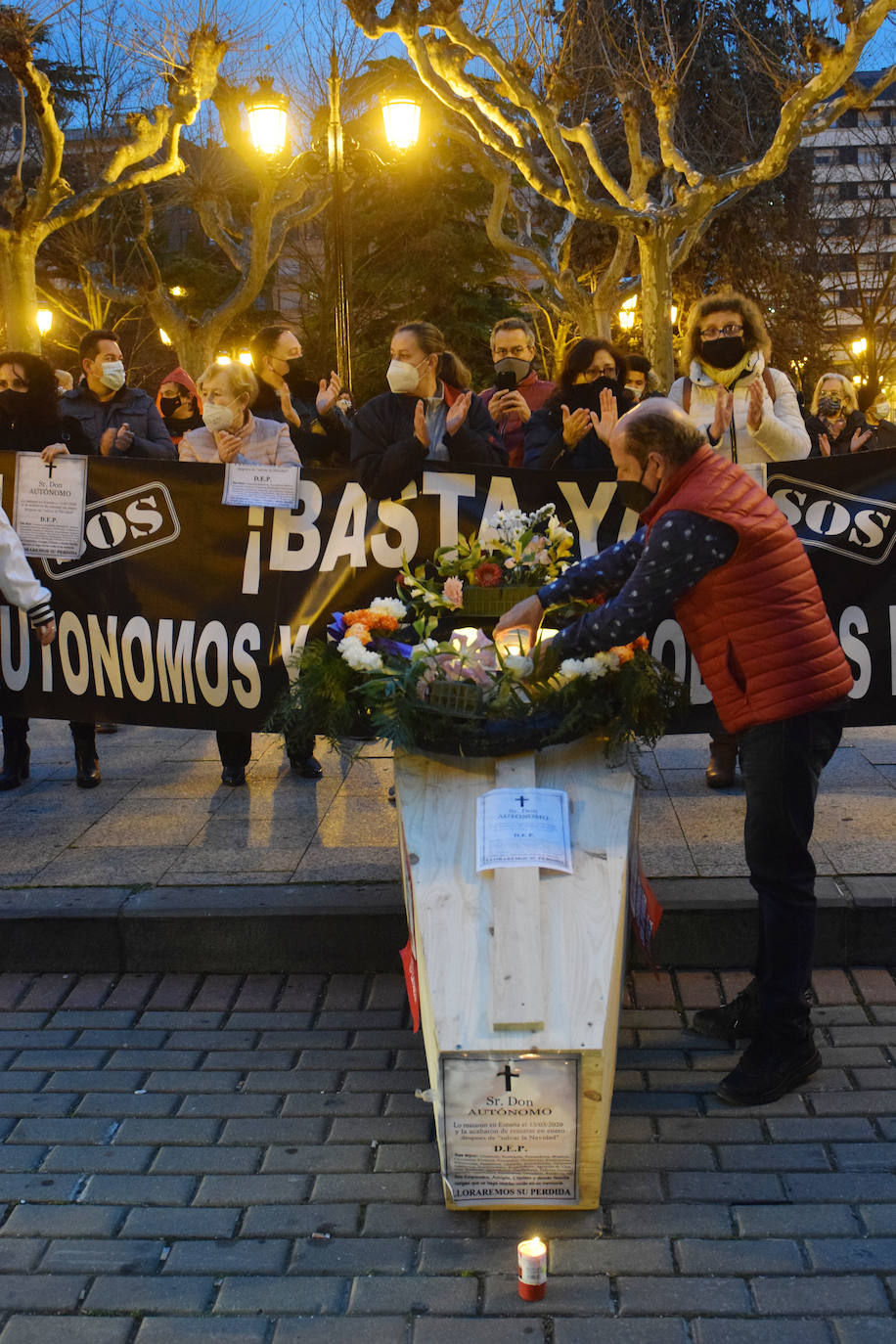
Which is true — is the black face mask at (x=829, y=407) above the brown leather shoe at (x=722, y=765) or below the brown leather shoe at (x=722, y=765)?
above

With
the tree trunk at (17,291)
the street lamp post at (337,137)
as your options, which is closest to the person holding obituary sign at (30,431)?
the street lamp post at (337,137)

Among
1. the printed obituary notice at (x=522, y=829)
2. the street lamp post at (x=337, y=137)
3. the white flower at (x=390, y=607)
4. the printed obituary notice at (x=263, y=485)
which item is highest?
the street lamp post at (x=337, y=137)

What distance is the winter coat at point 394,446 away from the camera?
18.8 ft

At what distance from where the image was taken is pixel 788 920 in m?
3.99

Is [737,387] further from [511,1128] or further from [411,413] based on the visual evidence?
[511,1128]

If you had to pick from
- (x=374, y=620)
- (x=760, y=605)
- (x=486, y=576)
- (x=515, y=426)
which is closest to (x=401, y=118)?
(x=515, y=426)

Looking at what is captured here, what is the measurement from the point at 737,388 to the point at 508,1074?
3464 mm

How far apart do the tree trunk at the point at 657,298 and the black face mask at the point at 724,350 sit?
41.5 feet

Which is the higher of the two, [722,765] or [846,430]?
[846,430]

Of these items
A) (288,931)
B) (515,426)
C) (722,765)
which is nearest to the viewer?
(288,931)

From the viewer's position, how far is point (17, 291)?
61.5ft

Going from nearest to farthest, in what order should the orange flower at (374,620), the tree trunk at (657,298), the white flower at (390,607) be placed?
the orange flower at (374,620) < the white flower at (390,607) < the tree trunk at (657,298)

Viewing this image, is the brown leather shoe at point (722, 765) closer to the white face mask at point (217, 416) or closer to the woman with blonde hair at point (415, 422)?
the woman with blonde hair at point (415, 422)

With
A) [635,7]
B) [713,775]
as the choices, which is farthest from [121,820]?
[635,7]
